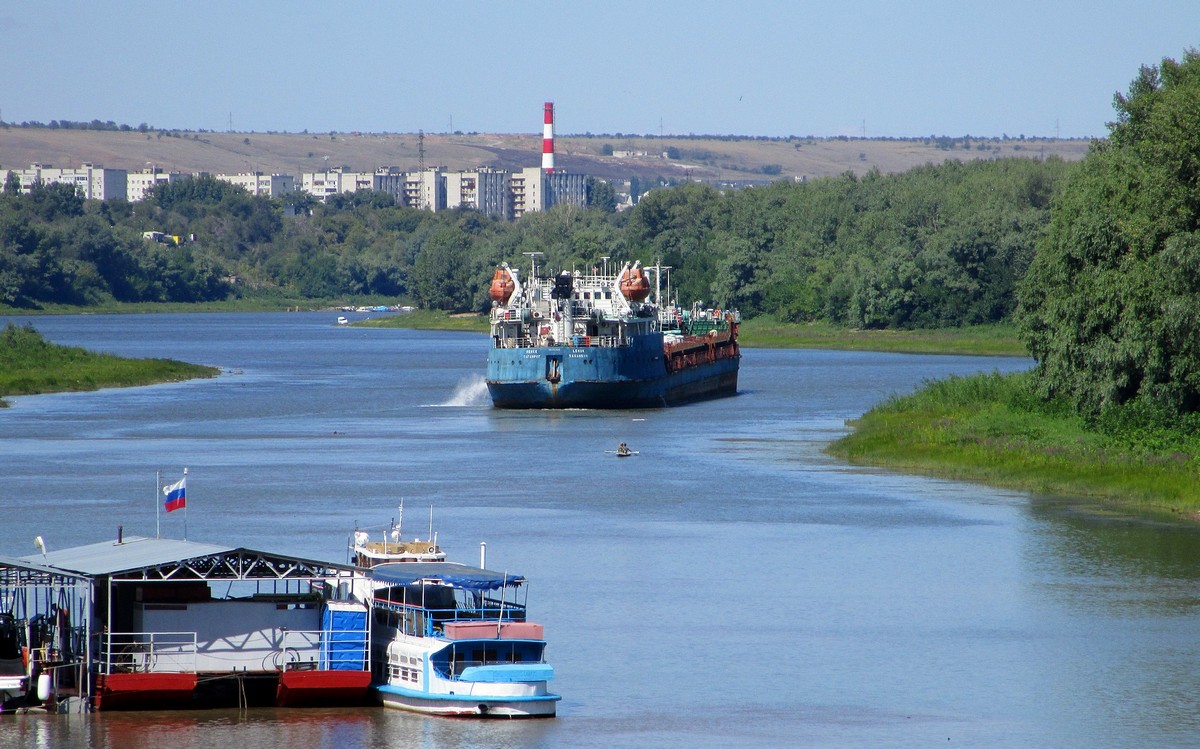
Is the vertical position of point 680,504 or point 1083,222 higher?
point 1083,222

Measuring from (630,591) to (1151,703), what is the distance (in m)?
12.8

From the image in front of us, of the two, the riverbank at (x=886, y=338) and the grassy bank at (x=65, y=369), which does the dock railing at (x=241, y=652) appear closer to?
the grassy bank at (x=65, y=369)

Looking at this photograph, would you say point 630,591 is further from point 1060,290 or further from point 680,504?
point 1060,290

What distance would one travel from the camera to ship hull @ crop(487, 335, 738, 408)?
3418 inches

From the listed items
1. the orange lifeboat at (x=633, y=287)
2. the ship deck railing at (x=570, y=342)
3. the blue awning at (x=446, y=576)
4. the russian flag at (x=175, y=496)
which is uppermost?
the orange lifeboat at (x=633, y=287)

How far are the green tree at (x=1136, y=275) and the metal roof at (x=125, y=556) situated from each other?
32.2 metres

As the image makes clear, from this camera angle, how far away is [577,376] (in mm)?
87375

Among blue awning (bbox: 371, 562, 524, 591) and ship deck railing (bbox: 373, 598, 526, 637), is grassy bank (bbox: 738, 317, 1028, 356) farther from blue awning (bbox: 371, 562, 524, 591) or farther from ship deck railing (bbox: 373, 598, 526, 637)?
ship deck railing (bbox: 373, 598, 526, 637)

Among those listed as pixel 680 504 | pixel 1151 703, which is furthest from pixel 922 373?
pixel 1151 703

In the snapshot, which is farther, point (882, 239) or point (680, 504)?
point (882, 239)

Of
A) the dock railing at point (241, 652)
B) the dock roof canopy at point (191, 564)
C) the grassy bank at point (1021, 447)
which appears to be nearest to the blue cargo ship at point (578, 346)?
the grassy bank at point (1021, 447)

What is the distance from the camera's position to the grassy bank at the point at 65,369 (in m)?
104

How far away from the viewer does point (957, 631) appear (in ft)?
118

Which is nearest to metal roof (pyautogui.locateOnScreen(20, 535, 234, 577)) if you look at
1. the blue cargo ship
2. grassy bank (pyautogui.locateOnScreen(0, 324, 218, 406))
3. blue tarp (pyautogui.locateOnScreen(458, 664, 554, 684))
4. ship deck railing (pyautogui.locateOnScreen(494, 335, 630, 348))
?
blue tarp (pyautogui.locateOnScreen(458, 664, 554, 684))
